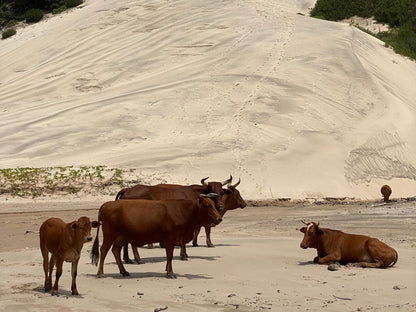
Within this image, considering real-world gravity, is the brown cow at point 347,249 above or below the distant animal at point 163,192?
below

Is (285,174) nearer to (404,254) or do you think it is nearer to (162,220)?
(404,254)

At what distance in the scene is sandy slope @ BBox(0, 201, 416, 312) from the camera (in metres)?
12.5

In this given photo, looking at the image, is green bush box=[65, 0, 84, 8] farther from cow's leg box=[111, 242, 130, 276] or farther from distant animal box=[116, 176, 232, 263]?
cow's leg box=[111, 242, 130, 276]

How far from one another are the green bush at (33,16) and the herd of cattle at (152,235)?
151 feet

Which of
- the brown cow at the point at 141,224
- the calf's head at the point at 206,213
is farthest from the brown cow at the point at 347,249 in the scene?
the brown cow at the point at 141,224

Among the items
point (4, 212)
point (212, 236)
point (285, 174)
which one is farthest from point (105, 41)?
point (212, 236)

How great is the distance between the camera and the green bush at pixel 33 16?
60.4m

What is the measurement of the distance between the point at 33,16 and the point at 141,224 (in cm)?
4812

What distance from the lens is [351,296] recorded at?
13.2m

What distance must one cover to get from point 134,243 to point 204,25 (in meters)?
36.6

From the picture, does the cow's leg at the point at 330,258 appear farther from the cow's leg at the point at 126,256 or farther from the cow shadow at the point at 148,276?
the cow's leg at the point at 126,256

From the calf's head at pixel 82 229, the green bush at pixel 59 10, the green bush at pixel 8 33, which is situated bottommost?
the calf's head at pixel 82 229

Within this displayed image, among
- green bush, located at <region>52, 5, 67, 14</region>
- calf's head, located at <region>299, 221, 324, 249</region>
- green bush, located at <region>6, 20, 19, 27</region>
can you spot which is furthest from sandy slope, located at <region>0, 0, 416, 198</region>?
calf's head, located at <region>299, 221, 324, 249</region>

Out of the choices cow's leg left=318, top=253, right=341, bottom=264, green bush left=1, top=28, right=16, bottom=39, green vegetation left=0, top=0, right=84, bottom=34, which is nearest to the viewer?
cow's leg left=318, top=253, right=341, bottom=264
